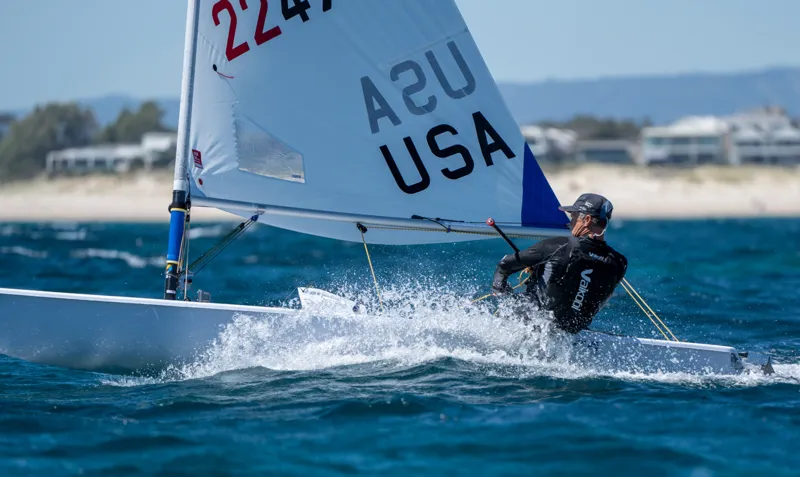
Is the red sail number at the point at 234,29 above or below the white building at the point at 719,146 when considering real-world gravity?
below

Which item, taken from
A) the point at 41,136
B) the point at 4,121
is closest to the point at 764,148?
the point at 41,136

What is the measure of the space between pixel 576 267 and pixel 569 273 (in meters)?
0.06

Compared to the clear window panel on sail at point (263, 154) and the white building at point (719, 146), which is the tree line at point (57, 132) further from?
the clear window panel on sail at point (263, 154)

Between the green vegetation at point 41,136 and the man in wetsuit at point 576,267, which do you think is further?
the green vegetation at point 41,136

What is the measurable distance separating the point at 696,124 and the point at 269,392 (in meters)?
86.3

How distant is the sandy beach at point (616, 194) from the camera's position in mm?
52625

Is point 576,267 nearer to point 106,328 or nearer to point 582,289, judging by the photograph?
point 582,289

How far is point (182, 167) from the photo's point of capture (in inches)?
238

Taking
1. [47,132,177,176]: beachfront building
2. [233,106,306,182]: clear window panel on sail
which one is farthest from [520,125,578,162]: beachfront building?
[233,106,306,182]: clear window panel on sail

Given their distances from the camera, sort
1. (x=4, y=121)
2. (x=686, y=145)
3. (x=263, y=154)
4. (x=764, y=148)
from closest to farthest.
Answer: (x=263, y=154) → (x=686, y=145) → (x=764, y=148) → (x=4, y=121)

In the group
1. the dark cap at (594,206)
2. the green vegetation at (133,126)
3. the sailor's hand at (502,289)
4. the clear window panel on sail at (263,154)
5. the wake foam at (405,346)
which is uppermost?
the green vegetation at (133,126)

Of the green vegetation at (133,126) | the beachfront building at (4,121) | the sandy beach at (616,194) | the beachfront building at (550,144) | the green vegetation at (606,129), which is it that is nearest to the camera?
the sandy beach at (616,194)

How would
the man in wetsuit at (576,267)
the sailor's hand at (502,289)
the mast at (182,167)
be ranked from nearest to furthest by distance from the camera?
1. the man in wetsuit at (576,267)
2. the sailor's hand at (502,289)
3. the mast at (182,167)

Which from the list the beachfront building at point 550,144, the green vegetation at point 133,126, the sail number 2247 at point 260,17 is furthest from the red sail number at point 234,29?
the green vegetation at point 133,126
